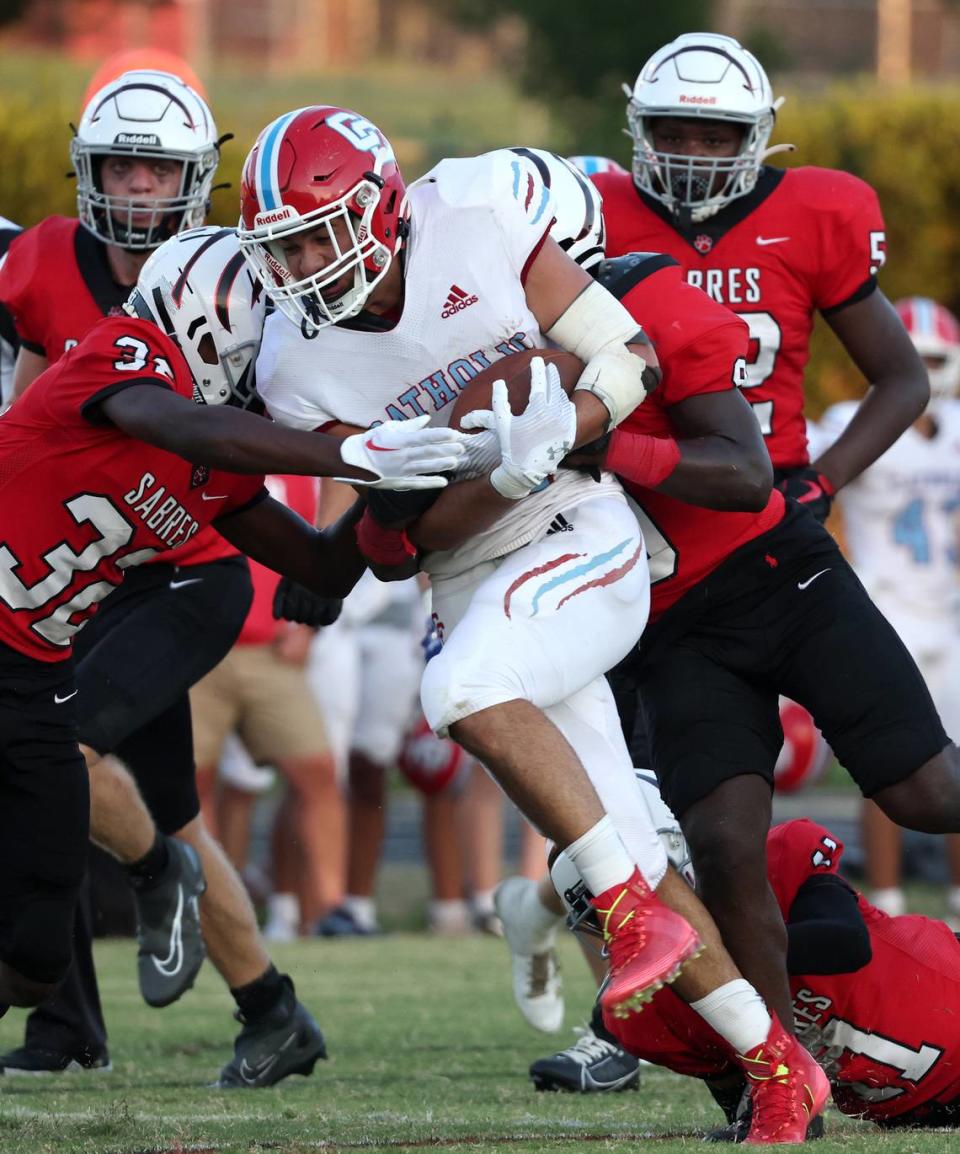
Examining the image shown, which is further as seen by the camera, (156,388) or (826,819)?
(826,819)

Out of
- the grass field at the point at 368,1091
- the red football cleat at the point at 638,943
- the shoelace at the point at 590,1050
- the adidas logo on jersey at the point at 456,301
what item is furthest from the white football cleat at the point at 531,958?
the adidas logo on jersey at the point at 456,301

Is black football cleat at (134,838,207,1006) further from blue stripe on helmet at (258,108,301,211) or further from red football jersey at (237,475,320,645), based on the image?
red football jersey at (237,475,320,645)

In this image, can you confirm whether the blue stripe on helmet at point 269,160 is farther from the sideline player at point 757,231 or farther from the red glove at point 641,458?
the sideline player at point 757,231

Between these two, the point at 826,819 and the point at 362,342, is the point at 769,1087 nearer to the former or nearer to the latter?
the point at 362,342

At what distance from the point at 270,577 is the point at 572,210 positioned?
144 inches

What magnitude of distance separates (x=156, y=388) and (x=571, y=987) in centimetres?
353

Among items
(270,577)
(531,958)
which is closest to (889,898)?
(270,577)

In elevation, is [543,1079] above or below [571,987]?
above

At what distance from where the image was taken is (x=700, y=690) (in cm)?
411

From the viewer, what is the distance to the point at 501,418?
3.58m

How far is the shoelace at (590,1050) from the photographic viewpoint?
189 inches

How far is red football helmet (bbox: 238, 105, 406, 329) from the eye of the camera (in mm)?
3820

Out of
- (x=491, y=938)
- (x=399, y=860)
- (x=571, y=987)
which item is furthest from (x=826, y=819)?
(x=571, y=987)

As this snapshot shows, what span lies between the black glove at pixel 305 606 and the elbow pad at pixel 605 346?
913 millimetres
